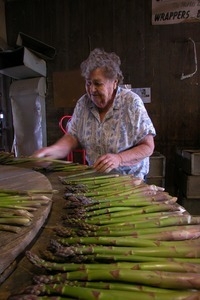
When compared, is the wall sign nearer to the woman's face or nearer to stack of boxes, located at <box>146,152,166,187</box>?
stack of boxes, located at <box>146,152,166,187</box>

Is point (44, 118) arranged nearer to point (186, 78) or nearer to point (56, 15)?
point (56, 15)

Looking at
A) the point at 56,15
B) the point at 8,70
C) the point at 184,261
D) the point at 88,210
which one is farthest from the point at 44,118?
the point at 184,261

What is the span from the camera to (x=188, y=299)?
1.81 feet

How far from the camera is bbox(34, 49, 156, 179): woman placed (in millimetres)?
2002

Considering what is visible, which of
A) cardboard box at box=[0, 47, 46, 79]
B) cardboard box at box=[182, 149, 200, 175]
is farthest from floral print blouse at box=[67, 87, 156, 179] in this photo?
cardboard box at box=[0, 47, 46, 79]

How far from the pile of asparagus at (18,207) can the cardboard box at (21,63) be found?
2909mm

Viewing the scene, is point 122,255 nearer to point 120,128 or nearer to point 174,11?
point 120,128

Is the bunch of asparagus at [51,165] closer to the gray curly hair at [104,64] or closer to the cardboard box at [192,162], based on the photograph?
the gray curly hair at [104,64]

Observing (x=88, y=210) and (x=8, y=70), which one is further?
(x=8, y=70)

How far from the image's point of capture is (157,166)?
377 centimetres

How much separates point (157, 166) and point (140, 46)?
196 centimetres

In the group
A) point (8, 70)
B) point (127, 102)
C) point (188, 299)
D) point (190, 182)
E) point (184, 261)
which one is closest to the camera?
point (188, 299)

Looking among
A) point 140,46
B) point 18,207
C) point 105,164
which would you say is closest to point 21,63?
point 140,46

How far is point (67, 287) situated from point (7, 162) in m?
1.76
